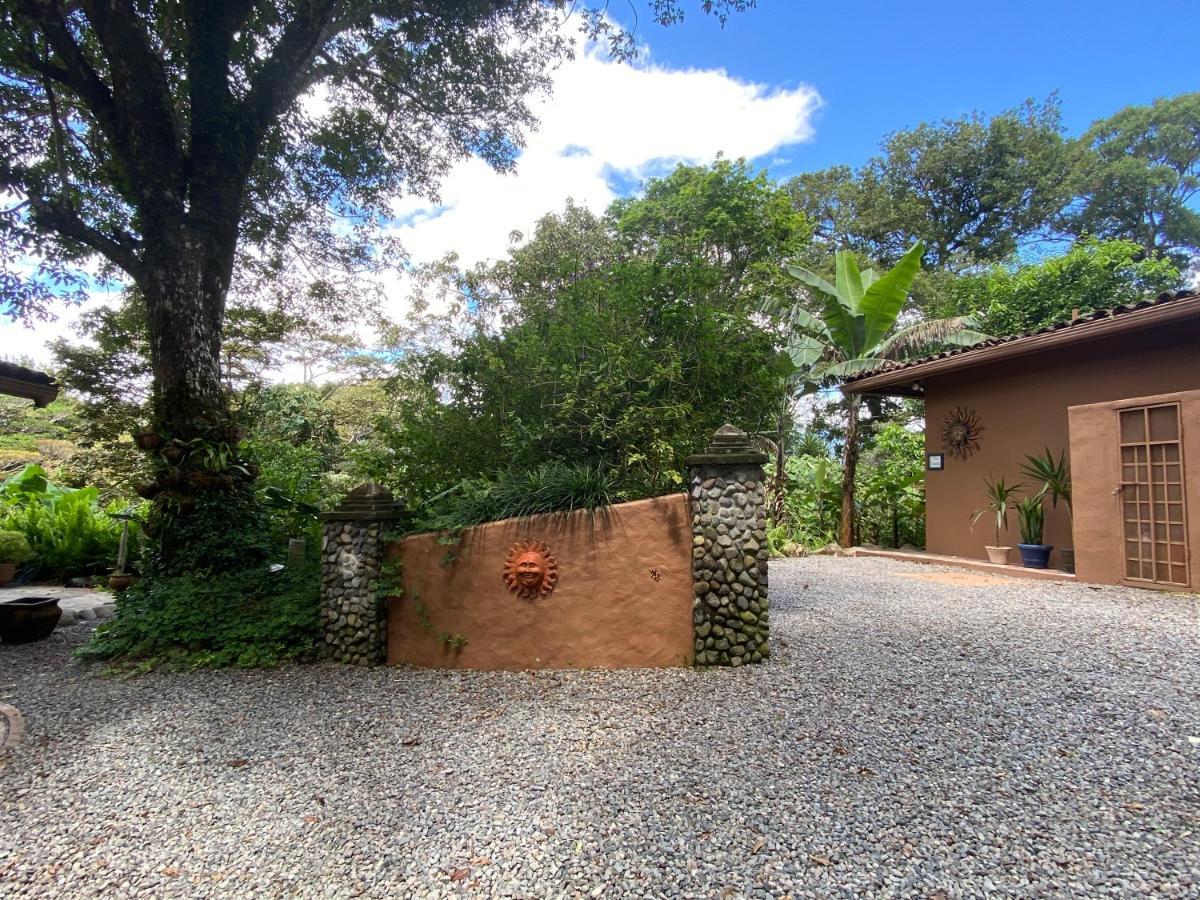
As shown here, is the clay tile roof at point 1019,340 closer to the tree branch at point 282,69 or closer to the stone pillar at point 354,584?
the stone pillar at point 354,584

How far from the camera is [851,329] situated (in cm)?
1035

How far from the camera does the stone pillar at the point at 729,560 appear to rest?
397 cm

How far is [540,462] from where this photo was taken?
4.97m

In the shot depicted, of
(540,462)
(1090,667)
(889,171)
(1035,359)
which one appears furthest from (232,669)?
(889,171)

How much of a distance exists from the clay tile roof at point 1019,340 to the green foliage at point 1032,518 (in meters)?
1.85

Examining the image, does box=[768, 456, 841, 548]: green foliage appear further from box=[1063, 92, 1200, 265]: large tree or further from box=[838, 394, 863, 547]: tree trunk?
box=[1063, 92, 1200, 265]: large tree

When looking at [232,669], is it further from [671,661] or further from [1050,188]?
[1050,188]

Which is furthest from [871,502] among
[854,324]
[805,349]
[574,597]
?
[574,597]

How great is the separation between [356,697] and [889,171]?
→ 22.6 metres

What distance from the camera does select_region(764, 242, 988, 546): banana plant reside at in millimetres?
9562

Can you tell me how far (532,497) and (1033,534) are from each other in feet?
21.3

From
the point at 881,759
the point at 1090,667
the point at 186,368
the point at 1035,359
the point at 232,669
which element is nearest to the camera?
the point at 881,759

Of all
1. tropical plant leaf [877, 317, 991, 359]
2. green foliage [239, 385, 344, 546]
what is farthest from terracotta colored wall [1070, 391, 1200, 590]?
green foliage [239, 385, 344, 546]

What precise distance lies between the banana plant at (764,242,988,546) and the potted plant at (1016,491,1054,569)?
116 inches
